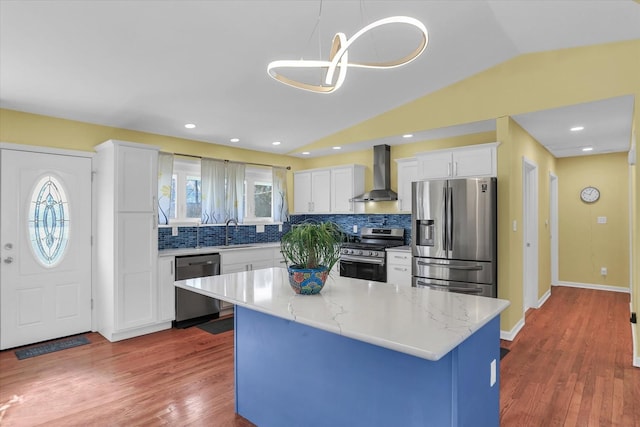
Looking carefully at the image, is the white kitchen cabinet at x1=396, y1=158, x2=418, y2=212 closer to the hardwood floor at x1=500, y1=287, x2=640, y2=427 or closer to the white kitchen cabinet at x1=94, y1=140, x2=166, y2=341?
the hardwood floor at x1=500, y1=287, x2=640, y2=427

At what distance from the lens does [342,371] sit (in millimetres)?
1812

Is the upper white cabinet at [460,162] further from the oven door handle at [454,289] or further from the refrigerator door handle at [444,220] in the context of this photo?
the oven door handle at [454,289]

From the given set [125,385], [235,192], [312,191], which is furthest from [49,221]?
[312,191]

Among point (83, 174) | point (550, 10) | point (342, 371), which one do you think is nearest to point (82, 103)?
point (83, 174)

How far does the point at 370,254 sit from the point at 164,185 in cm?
290

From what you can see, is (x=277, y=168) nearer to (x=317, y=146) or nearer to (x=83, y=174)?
(x=317, y=146)

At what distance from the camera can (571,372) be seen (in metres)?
3.11

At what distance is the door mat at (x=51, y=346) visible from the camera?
3.48 m

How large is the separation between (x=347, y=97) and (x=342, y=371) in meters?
3.25

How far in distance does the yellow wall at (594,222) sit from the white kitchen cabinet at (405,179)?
348 centimetres

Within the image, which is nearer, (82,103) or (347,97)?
(82,103)

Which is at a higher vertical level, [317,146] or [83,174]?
[317,146]

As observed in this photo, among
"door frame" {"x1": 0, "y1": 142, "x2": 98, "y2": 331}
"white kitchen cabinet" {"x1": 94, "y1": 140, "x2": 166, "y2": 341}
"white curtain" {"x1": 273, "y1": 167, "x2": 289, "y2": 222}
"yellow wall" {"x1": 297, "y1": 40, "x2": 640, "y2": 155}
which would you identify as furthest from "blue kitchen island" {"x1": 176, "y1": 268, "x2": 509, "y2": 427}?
"white curtain" {"x1": 273, "y1": 167, "x2": 289, "y2": 222}

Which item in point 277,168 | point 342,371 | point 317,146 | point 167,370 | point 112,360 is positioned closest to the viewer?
point 342,371
